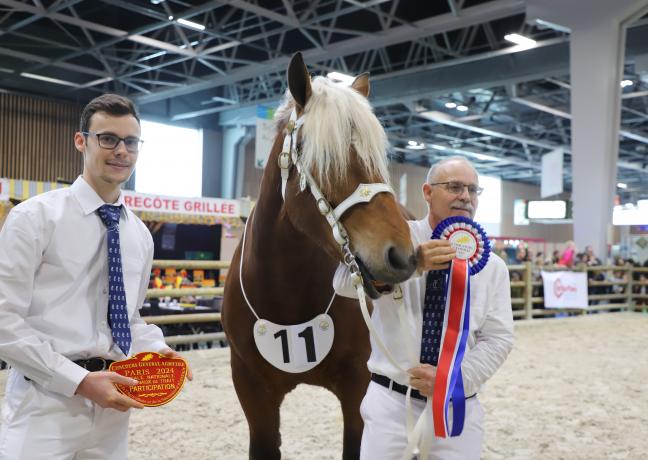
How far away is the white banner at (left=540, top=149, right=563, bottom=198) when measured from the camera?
13.2 metres

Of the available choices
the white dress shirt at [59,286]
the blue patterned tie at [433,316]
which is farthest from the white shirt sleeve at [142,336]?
the blue patterned tie at [433,316]

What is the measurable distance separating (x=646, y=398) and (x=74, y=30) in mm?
13517

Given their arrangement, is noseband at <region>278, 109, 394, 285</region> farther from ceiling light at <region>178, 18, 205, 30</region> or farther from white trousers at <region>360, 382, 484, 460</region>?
ceiling light at <region>178, 18, 205, 30</region>

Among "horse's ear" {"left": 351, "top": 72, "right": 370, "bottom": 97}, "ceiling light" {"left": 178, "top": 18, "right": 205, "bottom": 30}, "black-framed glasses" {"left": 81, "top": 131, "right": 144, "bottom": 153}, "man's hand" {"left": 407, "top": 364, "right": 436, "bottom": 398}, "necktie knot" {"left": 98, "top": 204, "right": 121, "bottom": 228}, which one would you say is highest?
"ceiling light" {"left": 178, "top": 18, "right": 205, "bottom": 30}

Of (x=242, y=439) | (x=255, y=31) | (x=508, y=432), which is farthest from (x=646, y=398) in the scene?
(x=255, y=31)

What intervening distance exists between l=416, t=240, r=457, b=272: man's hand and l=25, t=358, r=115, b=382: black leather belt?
82 centimetres

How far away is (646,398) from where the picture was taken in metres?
4.52

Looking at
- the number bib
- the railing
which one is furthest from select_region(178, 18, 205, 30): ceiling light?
the number bib

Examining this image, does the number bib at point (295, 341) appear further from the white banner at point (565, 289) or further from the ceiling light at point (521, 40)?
the ceiling light at point (521, 40)

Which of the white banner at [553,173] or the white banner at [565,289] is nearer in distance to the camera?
the white banner at [565,289]

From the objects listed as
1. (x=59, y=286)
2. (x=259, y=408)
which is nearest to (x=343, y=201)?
(x=59, y=286)

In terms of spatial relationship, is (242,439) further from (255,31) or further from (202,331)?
(255,31)

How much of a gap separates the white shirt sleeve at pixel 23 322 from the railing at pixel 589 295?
29.3 feet

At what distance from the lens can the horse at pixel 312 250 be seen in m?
1.39
